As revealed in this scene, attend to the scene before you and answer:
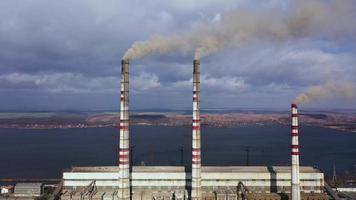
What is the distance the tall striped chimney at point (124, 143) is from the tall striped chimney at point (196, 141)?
310 centimetres

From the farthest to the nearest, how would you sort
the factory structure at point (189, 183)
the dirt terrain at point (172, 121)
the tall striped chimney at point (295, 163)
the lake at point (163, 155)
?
the dirt terrain at point (172, 121)
the lake at point (163, 155)
the factory structure at point (189, 183)
the tall striped chimney at point (295, 163)

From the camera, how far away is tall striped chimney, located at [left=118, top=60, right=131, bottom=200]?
→ 56.6 feet

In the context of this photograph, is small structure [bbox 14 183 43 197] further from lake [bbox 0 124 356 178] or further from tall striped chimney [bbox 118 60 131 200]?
lake [bbox 0 124 356 178]

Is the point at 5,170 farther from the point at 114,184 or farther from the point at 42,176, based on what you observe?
the point at 114,184

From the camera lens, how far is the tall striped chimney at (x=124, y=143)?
1725 cm

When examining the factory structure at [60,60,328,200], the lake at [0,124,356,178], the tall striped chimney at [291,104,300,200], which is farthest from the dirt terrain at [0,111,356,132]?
the tall striped chimney at [291,104,300,200]

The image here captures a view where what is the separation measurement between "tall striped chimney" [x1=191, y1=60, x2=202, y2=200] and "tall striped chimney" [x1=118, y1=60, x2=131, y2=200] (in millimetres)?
3096

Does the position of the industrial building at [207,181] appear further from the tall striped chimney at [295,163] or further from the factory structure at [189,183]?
the tall striped chimney at [295,163]

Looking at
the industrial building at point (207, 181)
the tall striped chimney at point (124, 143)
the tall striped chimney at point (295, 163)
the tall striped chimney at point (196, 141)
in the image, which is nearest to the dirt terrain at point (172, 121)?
the industrial building at point (207, 181)

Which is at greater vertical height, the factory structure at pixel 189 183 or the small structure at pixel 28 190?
the factory structure at pixel 189 183

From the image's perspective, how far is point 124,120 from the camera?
1738cm

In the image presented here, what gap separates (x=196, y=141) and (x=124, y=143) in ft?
11.0

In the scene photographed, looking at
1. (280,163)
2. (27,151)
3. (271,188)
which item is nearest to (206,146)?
(280,163)

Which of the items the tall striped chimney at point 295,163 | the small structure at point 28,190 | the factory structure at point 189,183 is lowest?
the small structure at point 28,190
